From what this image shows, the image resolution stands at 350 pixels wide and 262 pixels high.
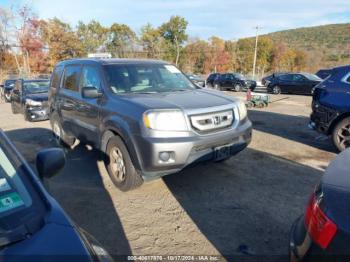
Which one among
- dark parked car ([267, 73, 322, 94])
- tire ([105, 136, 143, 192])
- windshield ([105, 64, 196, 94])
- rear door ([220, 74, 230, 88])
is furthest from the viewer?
rear door ([220, 74, 230, 88])

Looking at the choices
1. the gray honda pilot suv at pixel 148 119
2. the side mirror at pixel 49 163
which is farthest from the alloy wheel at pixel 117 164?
the side mirror at pixel 49 163

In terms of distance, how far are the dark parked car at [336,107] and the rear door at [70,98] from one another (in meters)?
4.62

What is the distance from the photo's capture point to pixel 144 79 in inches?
186

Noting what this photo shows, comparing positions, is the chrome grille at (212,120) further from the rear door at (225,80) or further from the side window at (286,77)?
the rear door at (225,80)

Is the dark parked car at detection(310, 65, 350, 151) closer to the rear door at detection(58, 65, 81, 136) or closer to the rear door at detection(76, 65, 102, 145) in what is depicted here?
the rear door at detection(76, 65, 102, 145)

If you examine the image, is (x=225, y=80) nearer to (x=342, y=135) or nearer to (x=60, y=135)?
(x=342, y=135)

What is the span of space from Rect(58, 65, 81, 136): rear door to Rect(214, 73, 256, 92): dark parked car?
19286mm

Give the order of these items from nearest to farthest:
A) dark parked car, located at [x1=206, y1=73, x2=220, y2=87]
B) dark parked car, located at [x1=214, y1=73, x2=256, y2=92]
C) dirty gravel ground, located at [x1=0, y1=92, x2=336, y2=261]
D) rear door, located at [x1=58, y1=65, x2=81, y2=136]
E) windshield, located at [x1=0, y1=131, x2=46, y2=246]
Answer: windshield, located at [x1=0, y1=131, x2=46, y2=246]
dirty gravel ground, located at [x1=0, y1=92, x2=336, y2=261]
rear door, located at [x1=58, y1=65, x2=81, y2=136]
dark parked car, located at [x1=214, y1=73, x2=256, y2=92]
dark parked car, located at [x1=206, y1=73, x2=220, y2=87]

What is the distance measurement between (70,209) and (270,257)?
2453 millimetres

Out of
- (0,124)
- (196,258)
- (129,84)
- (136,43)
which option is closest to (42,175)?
(196,258)

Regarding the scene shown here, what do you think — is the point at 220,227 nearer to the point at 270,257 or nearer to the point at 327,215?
the point at 270,257

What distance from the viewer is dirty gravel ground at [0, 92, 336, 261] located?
3049mm

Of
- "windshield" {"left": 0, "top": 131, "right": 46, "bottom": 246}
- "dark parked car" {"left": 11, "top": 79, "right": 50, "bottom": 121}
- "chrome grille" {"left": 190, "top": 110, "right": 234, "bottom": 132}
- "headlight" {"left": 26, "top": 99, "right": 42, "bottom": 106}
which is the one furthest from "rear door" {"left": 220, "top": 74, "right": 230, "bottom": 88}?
"windshield" {"left": 0, "top": 131, "right": 46, "bottom": 246}

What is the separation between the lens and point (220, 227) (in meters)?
3.30
